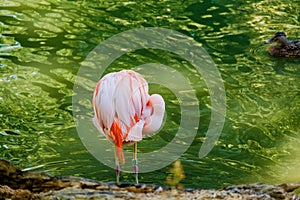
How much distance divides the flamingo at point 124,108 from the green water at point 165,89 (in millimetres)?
741

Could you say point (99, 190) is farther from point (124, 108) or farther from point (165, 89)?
point (165, 89)

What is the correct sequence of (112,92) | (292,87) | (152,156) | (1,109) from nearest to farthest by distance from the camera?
(112,92) < (152,156) < (1,109) < (292,87)

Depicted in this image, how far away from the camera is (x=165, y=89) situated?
759cm

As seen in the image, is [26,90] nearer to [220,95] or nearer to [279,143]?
[220,95]

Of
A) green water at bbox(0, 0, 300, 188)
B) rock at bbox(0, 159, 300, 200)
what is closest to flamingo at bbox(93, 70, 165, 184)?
green water at bbox(0, 0, 300, 188)

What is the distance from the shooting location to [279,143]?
20.5ft

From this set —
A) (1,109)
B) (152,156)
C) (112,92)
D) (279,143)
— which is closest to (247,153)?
(279,143)

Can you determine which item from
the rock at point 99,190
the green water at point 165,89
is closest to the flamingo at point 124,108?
the green water at point 165,89

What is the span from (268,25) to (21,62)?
3.79 m

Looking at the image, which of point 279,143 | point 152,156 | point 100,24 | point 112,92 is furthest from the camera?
point 100,24

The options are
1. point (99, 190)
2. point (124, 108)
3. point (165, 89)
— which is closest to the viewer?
point (99, 190)

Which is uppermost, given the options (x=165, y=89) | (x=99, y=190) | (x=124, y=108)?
(x=124, y=108)

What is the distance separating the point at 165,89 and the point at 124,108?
3.14 meters

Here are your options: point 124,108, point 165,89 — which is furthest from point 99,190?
point 165,89
